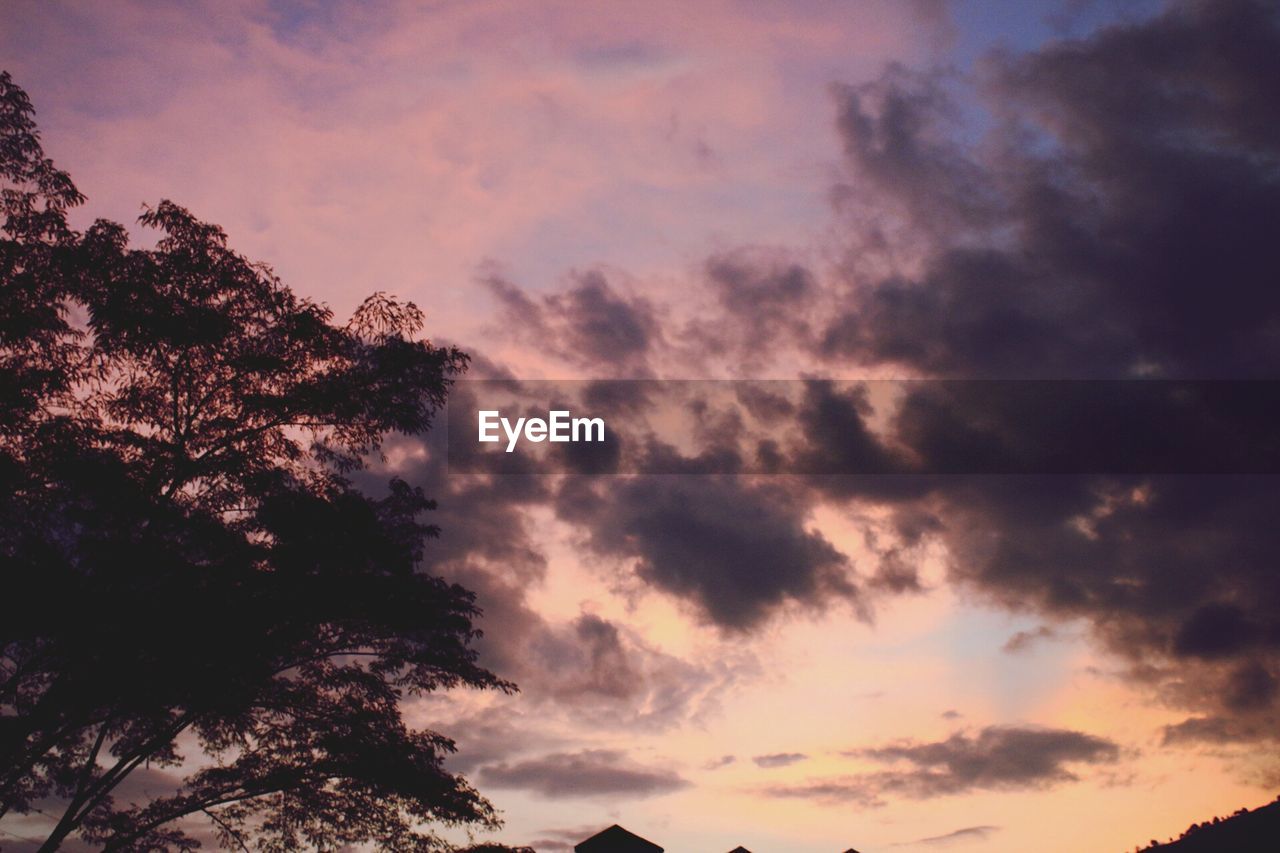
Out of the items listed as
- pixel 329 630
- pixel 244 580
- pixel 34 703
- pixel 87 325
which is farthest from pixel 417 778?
pixel 87 325

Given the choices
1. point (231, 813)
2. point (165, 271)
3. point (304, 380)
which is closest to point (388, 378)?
point (304, 380)

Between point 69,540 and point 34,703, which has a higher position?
point 69,540

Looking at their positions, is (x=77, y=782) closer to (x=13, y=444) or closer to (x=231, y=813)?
(x=231, y=813)

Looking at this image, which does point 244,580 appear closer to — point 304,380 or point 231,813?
point 304,380

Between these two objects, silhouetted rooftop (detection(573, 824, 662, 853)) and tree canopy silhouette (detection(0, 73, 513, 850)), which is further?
silhouetted rooftop (detection(573, 824, 662, 853))

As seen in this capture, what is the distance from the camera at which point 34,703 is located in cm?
1828

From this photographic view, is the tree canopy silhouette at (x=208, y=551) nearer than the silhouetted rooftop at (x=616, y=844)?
Yes

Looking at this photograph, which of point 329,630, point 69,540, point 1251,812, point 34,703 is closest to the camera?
point 69,540

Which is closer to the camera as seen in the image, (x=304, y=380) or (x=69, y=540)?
(x=69, y=540)

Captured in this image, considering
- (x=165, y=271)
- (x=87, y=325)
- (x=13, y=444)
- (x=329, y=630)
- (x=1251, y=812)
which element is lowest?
(x=1251, y=812)

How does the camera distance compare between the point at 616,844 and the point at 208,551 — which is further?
the point at 616,844

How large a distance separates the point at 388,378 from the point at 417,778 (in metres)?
8.19

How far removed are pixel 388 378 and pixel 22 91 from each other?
24.5ft

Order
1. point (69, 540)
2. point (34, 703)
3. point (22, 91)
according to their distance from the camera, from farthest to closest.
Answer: point (34, 703) < point (69, 540) < point (22, 91)
